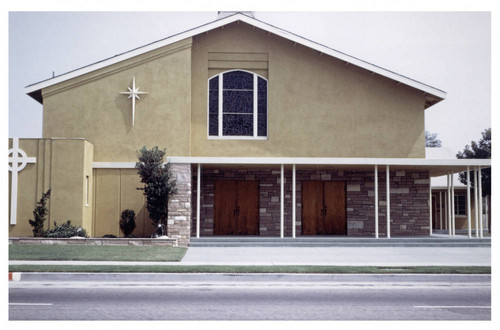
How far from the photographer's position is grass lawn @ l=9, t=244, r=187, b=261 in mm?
15734

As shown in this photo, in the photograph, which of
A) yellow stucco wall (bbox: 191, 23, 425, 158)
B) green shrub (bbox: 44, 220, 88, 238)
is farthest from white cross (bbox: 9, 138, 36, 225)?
yellow stucco wall (bbox: 191, 23, 425, 158)

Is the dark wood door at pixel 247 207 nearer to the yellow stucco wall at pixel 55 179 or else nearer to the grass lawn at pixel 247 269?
the yellow stucco wall at pixel 55 179

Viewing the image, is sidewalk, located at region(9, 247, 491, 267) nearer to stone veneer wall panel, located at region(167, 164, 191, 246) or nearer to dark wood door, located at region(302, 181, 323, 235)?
stone veneer wall panel, located at region(167, 164, 191, 246)

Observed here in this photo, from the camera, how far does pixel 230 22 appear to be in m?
22.1

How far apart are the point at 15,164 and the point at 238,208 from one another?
8.42m

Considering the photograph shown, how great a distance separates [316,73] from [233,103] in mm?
3519

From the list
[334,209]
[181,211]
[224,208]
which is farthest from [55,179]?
[334,209]

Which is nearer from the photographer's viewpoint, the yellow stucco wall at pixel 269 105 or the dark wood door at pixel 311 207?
the yellow stucco wall at pixel 269 105

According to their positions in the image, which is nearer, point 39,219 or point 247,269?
point 247,269

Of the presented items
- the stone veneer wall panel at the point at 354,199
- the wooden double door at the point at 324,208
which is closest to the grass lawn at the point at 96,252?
the stone veneer wall panel at the point at 354,199

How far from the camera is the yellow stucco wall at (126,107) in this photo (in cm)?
2189

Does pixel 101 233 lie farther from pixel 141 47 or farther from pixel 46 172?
pixel 141 47

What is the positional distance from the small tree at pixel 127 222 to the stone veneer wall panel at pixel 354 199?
275 centimetres

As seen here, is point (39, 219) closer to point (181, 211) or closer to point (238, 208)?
point (181, 211)
